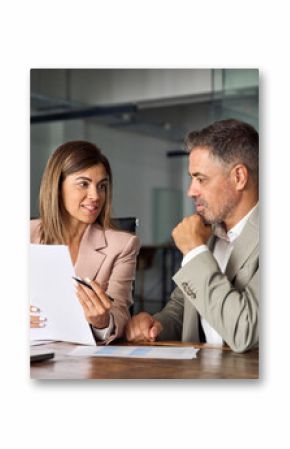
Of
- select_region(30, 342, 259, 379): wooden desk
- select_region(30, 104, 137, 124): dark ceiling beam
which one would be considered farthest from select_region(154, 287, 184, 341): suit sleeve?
select_region(30, 104, 137, 124): dark ceiling beam

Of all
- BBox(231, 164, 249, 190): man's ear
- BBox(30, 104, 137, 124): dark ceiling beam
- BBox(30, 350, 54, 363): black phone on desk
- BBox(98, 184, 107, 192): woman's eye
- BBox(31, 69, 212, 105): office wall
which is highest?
BBox(31, 69, 212, 105): office wall

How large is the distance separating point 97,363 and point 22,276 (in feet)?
1.42

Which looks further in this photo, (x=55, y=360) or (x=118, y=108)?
(x=118, y=108)

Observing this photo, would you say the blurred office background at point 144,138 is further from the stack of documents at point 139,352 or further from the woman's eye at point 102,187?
the stack of documents at point 139,352

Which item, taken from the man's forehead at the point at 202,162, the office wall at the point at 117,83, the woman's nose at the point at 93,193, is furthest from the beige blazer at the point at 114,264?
the office wall at the point at 117,83

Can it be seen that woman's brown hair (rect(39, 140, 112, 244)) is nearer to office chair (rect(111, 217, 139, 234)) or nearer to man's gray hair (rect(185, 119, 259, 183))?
office chair (rect(111, 217, 139, 234))

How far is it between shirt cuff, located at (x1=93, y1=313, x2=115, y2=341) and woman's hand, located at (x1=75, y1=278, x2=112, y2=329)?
0.01 meters

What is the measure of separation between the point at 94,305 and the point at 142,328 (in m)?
0.20

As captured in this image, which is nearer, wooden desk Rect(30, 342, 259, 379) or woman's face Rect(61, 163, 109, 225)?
wooden desk Rect(30, 342, 259, 379)

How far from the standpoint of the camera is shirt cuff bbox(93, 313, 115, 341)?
2.38m

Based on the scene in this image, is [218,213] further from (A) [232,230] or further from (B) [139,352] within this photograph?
(B) [139,352]
